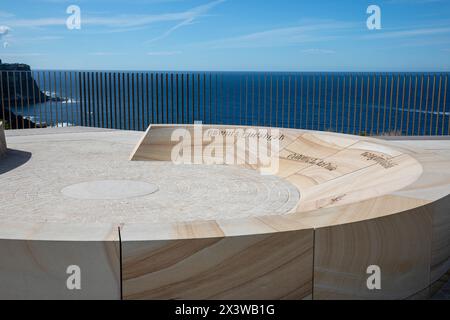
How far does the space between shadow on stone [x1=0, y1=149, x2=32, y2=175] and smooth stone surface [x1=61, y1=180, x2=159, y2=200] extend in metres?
1.94

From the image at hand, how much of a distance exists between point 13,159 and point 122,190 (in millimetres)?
3484

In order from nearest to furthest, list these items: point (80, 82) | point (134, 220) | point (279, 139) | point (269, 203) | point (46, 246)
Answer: point (46, 246) → point (134, 220) → point (269, 203) → point (279, 139) → point (80, 82)

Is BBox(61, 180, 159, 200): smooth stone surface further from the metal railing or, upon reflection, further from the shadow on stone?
the metal railing

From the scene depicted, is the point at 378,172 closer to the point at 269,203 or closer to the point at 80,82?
the point at 269,203

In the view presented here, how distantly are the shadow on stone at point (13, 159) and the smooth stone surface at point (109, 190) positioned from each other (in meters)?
1.94

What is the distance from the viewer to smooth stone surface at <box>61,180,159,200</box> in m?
6.41

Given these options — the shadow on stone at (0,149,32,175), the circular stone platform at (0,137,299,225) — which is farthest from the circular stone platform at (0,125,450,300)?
the shadow on stone at (0,149,32,175)

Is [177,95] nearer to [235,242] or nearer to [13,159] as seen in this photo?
[13,159]

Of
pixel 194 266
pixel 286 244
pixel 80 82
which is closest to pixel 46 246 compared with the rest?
pixel 194 266
